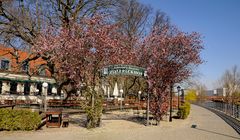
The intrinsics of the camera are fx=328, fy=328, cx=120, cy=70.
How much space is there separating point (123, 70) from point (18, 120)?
5.81 meters

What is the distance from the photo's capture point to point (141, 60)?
19375mm

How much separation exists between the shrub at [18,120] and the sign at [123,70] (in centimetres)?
417

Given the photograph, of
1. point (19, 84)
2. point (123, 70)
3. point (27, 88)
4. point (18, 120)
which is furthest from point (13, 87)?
point (18, 120)

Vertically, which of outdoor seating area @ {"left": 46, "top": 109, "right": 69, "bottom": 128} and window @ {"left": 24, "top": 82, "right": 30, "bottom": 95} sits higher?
window @ {"left": 24, "top": 82, "right": 30, "bottom": 95}

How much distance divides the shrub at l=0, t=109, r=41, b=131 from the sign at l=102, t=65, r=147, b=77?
4.17 metres

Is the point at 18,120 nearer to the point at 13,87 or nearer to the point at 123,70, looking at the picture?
the point at 123,70

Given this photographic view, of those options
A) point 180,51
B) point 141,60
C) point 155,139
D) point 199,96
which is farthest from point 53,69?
point 199,96

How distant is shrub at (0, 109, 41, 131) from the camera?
13.7m

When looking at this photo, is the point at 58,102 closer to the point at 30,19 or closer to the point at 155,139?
the point at 30,19

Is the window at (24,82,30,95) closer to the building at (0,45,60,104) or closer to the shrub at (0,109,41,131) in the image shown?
the building at (0,45,60,104)

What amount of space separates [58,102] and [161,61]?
14140 millimetres

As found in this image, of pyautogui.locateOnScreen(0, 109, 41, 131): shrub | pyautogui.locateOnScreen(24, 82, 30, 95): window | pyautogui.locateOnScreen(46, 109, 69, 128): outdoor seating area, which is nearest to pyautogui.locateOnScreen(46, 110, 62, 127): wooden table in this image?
pyautogui.locateOnScreen(46, 109, 69, 128): outdoor seating area

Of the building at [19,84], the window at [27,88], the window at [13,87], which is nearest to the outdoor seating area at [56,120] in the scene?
the building at [19,84]

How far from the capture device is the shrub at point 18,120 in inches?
539
